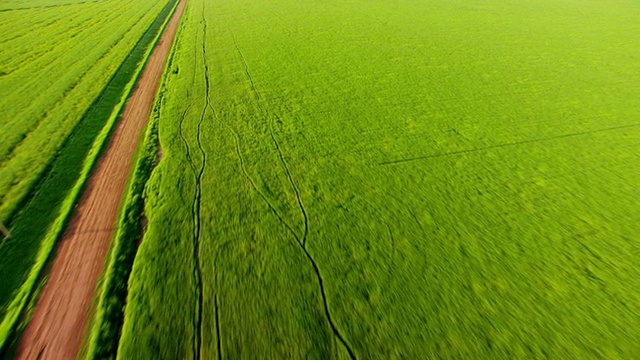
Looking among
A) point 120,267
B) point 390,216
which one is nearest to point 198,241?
point 120,267

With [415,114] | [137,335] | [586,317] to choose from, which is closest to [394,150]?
[415,114]

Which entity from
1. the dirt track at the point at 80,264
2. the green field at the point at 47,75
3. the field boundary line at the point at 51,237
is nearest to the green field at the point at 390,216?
the dirt track at the point at 80,264

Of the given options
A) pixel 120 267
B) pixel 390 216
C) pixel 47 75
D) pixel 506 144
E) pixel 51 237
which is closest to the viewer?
pixel 120 267

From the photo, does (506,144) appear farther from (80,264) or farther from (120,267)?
(80,264)

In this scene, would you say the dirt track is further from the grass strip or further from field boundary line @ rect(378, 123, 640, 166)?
A: field boundary line @ rect(378, 123, 640, 166)

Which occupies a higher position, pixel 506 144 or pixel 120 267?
pixel 120 267
